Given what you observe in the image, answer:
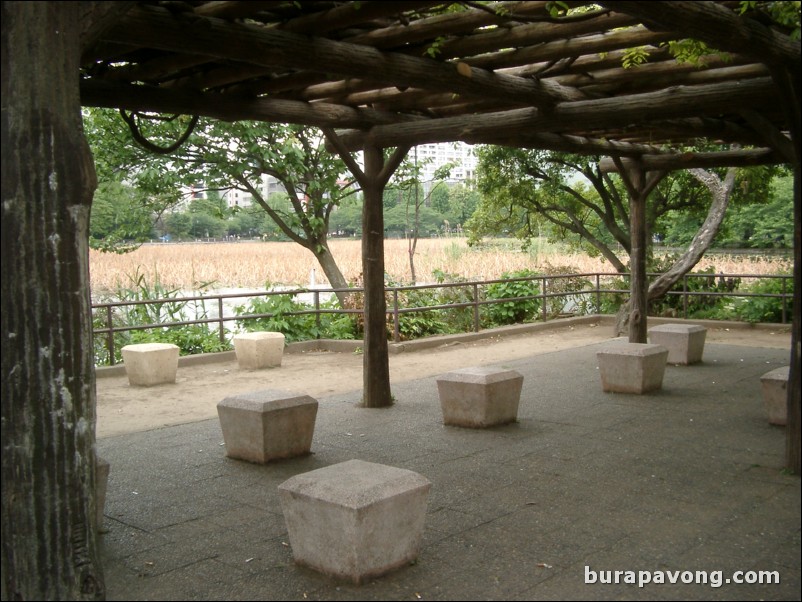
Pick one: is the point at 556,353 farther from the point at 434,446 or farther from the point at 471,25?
the point at 471,25

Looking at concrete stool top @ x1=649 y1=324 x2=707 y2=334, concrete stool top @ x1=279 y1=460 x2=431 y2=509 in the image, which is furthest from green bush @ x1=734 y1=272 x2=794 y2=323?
concrete stool top @ x1=279 y1=460 x2=431 y2=509

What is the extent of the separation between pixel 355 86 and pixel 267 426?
282 centimetres

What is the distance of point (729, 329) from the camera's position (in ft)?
42.9

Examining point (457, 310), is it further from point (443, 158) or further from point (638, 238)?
point (443, 158)

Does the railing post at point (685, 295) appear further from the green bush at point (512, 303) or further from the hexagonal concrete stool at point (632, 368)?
the hexagonal concrete stool at point (632, 368)

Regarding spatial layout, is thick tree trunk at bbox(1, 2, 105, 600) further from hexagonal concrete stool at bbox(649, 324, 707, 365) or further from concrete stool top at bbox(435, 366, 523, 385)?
hexagonal concrete stool at bbox(649, 324, 707, 365)

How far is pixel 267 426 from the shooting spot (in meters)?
5.78

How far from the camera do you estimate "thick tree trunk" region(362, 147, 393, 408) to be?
7.77 meters

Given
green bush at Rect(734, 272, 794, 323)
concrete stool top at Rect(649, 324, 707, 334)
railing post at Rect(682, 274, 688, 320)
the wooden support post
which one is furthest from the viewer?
railing post at Rect(682, 274, 688, 320)

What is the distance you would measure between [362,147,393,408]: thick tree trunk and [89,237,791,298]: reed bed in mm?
5267

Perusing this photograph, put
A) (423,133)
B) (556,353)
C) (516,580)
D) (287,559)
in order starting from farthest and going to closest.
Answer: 1. (556,353)
2. (423,133)
3. (287,559)
4. (516,580)

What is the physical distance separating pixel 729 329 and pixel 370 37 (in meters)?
9.80

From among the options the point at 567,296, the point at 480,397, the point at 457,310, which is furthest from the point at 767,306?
the point at 480,397

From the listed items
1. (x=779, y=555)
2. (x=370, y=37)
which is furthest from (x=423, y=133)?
(x=779, y=555)
